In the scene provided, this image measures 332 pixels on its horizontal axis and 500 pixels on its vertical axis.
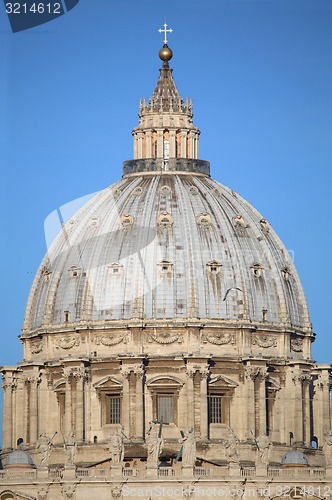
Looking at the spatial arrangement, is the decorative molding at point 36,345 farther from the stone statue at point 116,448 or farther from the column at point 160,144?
the stone statue at point 116,448

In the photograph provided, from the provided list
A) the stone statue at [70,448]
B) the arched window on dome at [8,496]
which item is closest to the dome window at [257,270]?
the stone statue at [70,448]

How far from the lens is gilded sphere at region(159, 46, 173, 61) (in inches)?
6220

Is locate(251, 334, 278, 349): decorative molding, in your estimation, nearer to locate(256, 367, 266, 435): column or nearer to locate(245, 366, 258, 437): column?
locate(256, 367, 266, 435): column

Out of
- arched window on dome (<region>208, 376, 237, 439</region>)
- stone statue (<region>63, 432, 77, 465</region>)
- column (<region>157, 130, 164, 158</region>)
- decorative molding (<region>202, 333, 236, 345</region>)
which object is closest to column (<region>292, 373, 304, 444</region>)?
arched window on dome (<region>208, 376, 237, 439</region>)

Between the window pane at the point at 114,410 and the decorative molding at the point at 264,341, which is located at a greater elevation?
the decorative molding at the point at 264,341

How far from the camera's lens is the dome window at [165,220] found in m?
154

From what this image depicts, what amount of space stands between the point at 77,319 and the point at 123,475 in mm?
18373

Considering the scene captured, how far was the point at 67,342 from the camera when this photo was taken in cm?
15338

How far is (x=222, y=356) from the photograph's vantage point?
494 ft

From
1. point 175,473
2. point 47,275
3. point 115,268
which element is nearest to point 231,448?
point 175,473

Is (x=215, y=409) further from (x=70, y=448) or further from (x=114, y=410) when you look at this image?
(x=70, y=448)

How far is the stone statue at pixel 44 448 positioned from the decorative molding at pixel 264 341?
1549 cm

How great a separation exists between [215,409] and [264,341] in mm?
5751

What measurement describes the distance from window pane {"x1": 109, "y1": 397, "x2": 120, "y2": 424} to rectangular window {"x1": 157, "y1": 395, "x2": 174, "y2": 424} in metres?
2.65
